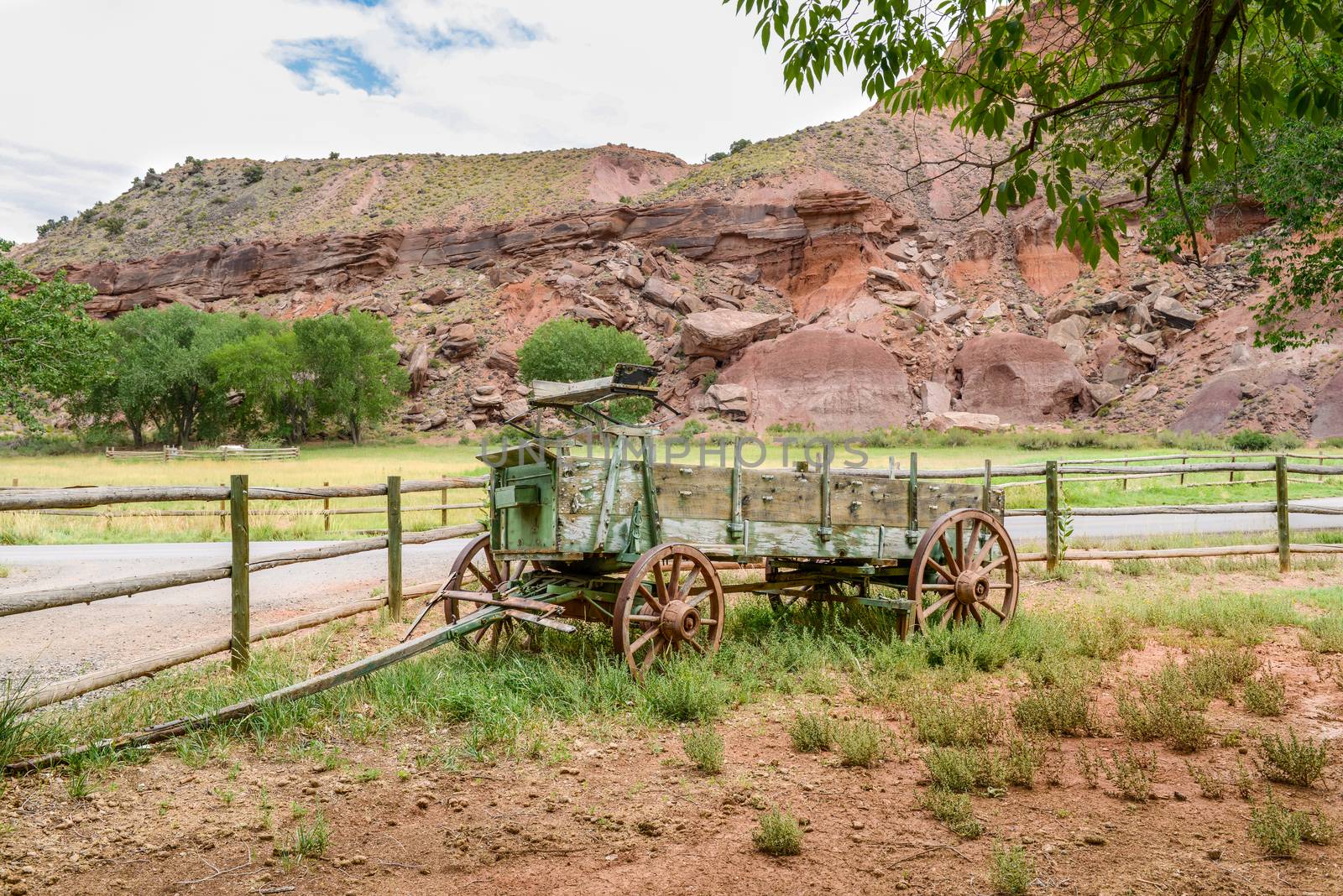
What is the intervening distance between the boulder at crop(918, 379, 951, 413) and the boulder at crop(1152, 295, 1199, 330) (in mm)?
12316

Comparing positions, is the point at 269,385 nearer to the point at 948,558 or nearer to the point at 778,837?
the point at 948,558

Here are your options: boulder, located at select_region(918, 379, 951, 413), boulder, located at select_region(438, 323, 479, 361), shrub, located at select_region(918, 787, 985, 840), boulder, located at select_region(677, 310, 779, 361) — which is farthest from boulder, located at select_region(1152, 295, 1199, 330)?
shrub, located at select_region(918, 787, 985, 840)

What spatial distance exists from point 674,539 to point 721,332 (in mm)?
46892

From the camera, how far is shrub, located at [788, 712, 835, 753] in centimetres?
420

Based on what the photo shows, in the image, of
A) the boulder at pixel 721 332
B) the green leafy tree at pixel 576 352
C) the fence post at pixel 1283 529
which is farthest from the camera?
the boulder at pixel 721 332

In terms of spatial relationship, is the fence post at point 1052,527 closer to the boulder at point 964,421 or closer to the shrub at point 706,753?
the shrub at point 706,753

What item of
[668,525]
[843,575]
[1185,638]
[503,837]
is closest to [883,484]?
[843,575]

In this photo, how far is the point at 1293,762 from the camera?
3586mm

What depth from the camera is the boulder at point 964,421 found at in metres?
43.2

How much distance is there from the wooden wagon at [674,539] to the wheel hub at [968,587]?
12 millimetres

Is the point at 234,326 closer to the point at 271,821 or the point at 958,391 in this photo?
the point at 958,391

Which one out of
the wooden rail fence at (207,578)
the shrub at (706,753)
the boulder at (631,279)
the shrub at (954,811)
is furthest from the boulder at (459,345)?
the shrub at (954,811)

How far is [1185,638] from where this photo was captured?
20.7ft

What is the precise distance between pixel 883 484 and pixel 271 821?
4.54 metres
